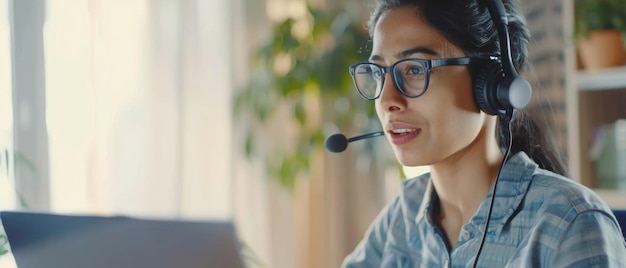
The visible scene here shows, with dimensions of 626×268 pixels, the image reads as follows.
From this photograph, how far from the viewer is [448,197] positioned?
41.2 inches

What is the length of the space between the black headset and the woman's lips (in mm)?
96

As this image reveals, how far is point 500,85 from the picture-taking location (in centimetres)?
89

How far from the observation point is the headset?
0.87m

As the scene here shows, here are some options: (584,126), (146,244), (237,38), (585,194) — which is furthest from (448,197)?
(584,126)

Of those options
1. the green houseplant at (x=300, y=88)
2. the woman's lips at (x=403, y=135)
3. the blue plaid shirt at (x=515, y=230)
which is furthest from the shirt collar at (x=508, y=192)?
the green houseplant at (x=300, y=88)

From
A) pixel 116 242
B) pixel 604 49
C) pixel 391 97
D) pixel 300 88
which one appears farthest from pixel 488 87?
pixel 604 49

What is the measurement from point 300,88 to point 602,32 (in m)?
0.97

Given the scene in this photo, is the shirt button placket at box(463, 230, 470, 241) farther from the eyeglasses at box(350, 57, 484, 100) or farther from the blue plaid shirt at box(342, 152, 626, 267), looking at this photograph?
the eyeglasses at box(350, 57, 484, 100)

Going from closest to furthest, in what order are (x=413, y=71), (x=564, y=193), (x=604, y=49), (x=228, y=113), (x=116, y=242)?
(x=116, y=242) < (x=564, y=193) < (x=413, y=71) < (x=228, y=113) < (x=604, y=49)

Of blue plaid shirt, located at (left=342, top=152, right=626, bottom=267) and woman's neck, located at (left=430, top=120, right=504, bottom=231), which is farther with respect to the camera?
woman's neck, located at (left=430, top=120, right=504, bottom=231)

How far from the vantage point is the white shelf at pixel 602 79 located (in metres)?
2.13

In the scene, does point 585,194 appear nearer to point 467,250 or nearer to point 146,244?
point 467,250

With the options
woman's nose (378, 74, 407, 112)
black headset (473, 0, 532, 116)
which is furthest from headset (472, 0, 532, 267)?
woman's nose (378, 74, 407, 112)

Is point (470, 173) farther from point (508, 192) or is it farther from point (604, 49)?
→ point (604, 49)
